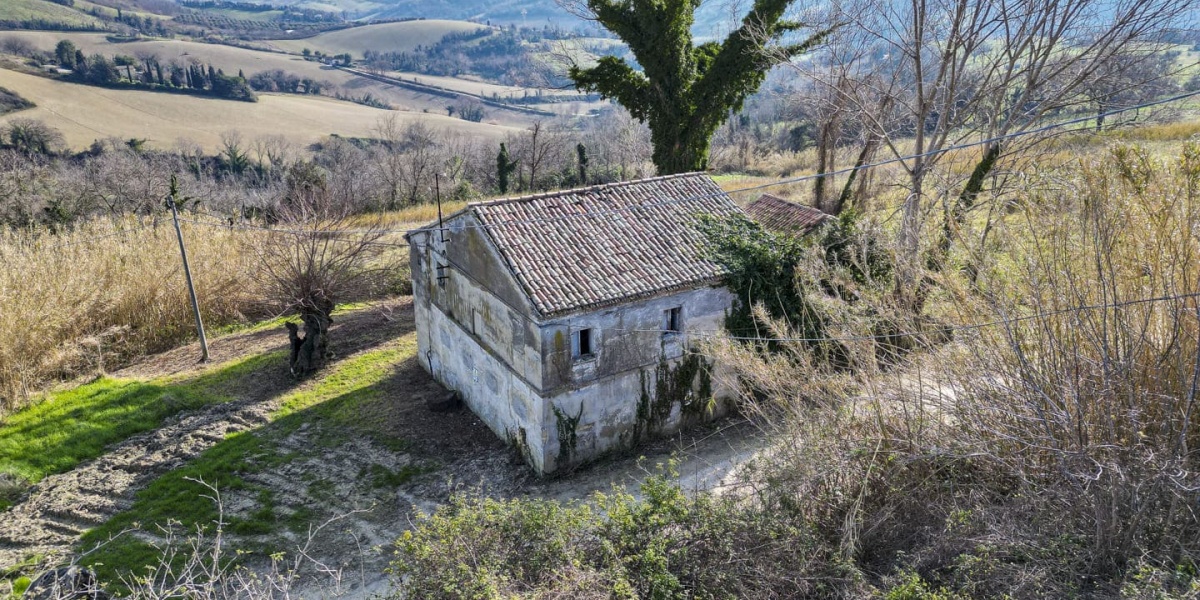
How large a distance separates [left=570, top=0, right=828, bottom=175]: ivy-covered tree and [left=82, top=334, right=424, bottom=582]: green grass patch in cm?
1359

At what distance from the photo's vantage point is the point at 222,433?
54.8 feet

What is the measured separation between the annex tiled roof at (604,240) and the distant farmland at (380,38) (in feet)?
479

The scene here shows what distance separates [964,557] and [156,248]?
1014 inches

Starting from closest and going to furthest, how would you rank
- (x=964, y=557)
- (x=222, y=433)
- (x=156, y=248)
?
(x=964, y=557), (x=222, y=433), (x=156, y=248)

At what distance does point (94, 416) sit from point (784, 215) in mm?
19054

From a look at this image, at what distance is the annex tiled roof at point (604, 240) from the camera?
45.8ft

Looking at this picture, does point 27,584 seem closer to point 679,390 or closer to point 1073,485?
point 679,390

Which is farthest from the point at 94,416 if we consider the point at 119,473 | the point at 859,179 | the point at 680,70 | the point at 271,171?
the point at 271,171

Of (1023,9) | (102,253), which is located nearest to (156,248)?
(102,253)

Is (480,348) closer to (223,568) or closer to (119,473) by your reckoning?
(223,568)

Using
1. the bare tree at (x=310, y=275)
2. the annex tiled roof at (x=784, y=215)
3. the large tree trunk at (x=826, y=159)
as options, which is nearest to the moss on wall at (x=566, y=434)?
the annex tiled roof at (x=784, y=215)

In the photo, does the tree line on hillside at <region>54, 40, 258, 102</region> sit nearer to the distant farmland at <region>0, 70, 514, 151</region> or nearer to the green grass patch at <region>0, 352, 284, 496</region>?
the distant farmland at <region>0, 70, 514, 151</region>

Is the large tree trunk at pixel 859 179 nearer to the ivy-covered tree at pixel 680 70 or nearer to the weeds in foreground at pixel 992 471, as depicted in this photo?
the ivy-covered tree at pixel 680 70

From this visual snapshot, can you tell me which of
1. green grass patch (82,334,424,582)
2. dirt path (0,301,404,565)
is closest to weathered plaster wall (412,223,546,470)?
green grass patch (82,334,424,582)
